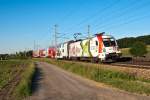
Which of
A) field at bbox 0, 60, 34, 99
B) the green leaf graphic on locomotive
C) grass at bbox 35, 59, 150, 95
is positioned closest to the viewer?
grass at bbox 35, 59, 150, 95

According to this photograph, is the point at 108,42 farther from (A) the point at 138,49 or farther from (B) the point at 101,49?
(A) the point at 138,49

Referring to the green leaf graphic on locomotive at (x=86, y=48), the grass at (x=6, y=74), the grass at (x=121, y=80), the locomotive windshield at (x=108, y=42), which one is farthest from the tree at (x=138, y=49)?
the grass at (x=6, y=74)

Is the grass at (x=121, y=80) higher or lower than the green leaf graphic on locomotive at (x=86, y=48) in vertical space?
lower

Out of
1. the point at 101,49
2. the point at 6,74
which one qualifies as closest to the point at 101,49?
the point at 101,49

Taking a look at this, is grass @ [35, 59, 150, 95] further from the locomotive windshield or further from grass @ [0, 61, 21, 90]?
the locomotive windshield

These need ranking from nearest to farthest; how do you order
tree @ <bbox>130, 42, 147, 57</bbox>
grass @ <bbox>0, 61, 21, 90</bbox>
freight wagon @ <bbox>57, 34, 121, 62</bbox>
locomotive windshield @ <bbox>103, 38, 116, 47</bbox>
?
grass @ <bbox>0, 61, 21, 90</bbox>, freight wagon @ <bbox>57, 34, 121, 62</bbox>, locomotive windshield @ <bbox>103, 38, 116, 47</bbox>, tree @ <bbox>130, 42, 147, 57</bbox>

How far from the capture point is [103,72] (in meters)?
25.6

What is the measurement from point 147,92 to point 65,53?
50111 millimetres

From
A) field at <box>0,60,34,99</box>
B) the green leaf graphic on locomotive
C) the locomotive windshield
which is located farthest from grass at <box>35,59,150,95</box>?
the green leaf graphic on locomotive

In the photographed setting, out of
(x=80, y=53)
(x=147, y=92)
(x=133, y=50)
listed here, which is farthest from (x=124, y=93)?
(x=80, y=53)

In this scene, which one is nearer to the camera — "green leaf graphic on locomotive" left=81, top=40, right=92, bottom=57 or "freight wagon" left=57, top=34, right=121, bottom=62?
"freight wagon" left=57, top=34, right=121, bottom=62

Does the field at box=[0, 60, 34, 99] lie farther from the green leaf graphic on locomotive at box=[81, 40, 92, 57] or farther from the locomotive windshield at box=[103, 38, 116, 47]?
the locomotive windshield at box=[103, 38, 116, 47]

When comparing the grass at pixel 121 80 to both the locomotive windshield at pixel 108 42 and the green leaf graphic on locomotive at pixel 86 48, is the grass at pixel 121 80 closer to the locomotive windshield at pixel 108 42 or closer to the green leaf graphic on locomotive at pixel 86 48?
the locomotive windshield at pixel 108 42

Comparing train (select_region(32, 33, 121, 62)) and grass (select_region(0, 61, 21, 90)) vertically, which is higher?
train (select_region(32, 33, 121, 62))
